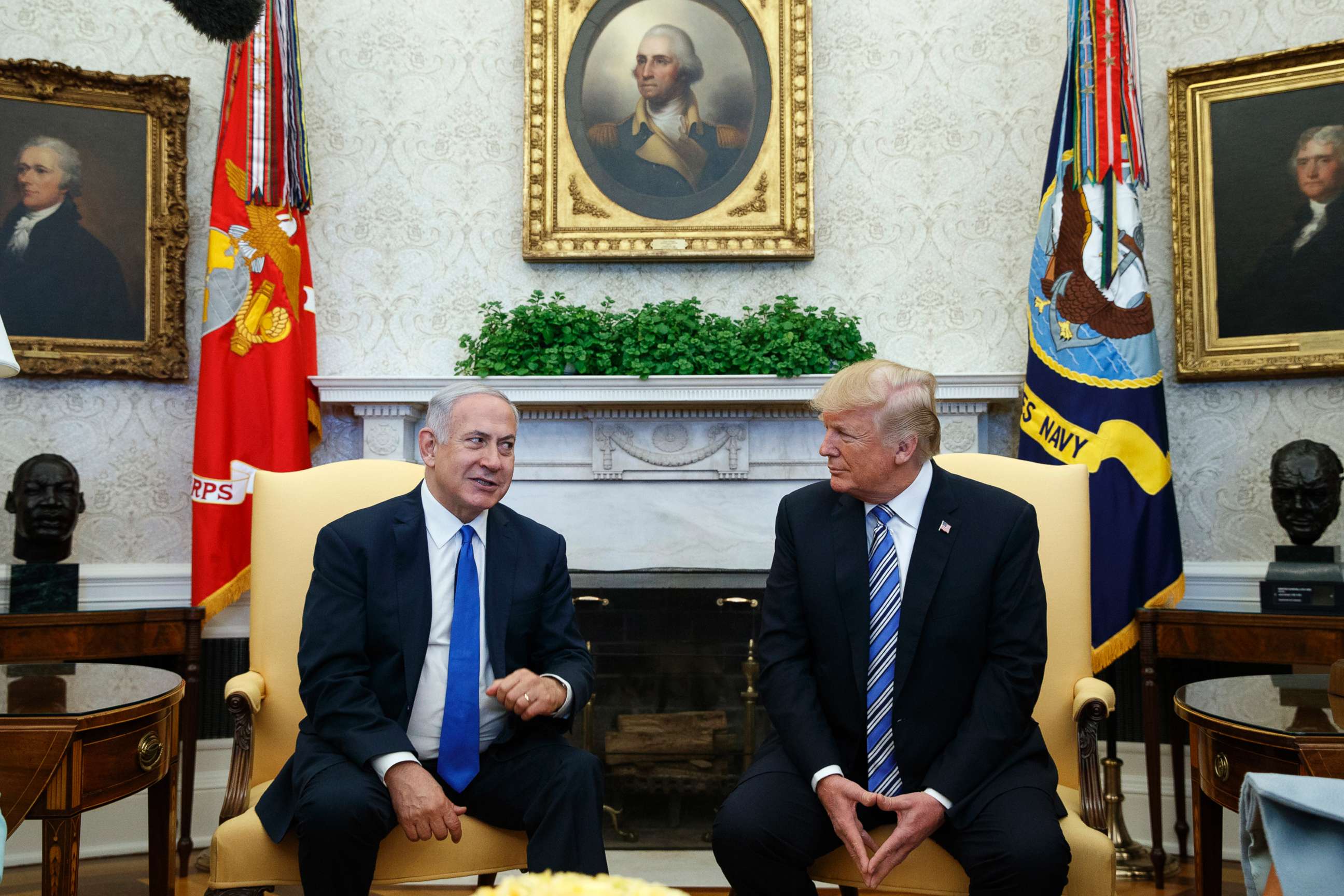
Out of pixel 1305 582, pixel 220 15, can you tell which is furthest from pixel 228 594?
pixel 1305 582

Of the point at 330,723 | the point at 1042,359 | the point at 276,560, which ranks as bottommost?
the point at 330,723

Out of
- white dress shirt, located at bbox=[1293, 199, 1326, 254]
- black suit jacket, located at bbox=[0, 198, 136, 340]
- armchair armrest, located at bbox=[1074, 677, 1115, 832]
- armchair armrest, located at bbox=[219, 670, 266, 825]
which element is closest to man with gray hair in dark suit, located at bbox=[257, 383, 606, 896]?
armchair armrest, located at bbox=[219, 670, 266, 825]

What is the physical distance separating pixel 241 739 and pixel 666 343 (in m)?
2.26

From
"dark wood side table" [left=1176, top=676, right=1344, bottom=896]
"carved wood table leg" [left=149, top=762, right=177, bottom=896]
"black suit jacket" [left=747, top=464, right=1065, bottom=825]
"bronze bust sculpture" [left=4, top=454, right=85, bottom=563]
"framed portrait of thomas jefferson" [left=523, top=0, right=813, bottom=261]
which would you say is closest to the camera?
"dark wood side table" [left=1176, top=676, right=1344, bottom=896]

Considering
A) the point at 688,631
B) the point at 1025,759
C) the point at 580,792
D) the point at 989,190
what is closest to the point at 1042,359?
the point at 989,190

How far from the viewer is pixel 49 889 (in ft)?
7.40

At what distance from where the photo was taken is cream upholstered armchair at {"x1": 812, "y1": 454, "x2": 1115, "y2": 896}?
218cm

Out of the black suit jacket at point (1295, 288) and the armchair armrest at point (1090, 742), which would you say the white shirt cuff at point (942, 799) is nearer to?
the armchair armrest at point (1090, 742)

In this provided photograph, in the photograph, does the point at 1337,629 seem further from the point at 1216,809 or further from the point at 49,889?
the point at 49,889

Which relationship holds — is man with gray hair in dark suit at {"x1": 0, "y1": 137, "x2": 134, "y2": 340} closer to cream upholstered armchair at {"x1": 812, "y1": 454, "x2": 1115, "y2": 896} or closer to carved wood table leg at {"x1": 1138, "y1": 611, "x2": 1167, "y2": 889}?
cream upholstered armchair at {"x1": 812, "y1": 454, "x2": 1115, "y2": 896}

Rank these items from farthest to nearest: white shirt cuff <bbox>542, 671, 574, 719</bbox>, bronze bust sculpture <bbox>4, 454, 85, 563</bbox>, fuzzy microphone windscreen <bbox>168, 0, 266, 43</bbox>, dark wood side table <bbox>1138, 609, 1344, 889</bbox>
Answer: bronze bust sculpture <bbox>4, 454, 85, 563</bbox>, dark wood side table <bbox>1138, 609, 1344, 889</bbox>, white shirt cuff <bbox>542, 671, 574, 719</bbox>, fuzzy microphone windscreen <bbox>168, 0, 266, 43</bbox>

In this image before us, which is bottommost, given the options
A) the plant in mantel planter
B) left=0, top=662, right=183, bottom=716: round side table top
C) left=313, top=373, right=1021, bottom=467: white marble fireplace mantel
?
left=0, top=662, right=183, bottom=716: round side table top

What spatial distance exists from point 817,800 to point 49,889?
1.73 m

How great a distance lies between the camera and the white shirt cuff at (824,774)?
2201mm
